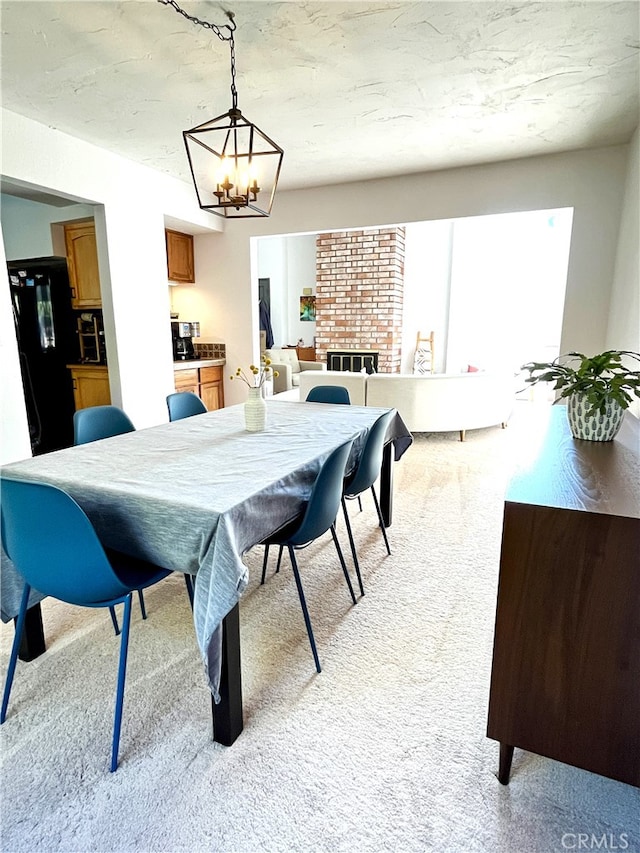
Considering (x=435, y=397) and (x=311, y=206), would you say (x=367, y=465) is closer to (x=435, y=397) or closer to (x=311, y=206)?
(x=435, y=397)

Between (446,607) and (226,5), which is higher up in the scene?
(226,5)

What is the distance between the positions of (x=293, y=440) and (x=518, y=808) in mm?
1474

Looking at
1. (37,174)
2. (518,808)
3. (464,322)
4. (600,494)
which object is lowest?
(518,808)

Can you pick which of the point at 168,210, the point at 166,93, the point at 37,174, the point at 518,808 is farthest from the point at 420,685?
the point at 168,210

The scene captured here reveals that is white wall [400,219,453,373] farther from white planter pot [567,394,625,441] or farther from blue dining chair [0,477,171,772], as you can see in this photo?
blue dining chair [0,477,171,772]

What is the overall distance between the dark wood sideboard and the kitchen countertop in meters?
4.25

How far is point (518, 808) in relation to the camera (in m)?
1.24

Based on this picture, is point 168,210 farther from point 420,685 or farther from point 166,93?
point 420,685

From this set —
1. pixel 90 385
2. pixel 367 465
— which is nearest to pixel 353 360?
pixel 90 385

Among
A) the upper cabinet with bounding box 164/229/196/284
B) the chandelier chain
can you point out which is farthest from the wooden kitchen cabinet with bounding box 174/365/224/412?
the chandelier chain

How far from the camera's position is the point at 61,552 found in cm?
131

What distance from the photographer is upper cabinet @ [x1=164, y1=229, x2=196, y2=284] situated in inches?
208

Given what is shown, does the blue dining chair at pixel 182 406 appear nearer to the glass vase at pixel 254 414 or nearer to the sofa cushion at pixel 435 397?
the glass vase at pixel 254 414

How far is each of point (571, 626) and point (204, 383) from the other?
484 centimetres
